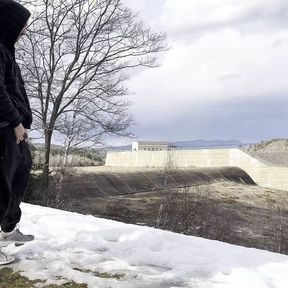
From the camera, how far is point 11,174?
3129 millimetres

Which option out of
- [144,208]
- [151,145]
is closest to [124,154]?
[151,145]

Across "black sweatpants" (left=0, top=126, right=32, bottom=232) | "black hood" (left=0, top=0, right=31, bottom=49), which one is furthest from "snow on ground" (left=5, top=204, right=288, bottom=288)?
"black hood" (left=0, top=0, right=31, bottom=49)

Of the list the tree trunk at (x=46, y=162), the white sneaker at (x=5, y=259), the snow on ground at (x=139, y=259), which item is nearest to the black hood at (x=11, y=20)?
the white sneaker at (x=5, y=259)

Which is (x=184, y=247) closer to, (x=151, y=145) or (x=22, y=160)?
(x=22, y=160)

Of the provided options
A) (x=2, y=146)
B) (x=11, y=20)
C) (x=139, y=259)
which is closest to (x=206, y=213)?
(x=139, y=259)

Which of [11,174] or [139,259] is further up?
[11,174]

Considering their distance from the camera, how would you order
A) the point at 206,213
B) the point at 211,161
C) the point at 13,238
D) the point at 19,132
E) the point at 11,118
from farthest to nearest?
the point at 211,161
the point at 206,213
the point at 13,238
the point at 19,132
the point at 11,118

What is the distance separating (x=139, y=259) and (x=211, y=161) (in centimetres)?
2964

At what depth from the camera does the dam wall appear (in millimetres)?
29231

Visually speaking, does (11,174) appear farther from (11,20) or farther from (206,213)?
(206,213)

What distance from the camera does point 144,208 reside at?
16.4 meters

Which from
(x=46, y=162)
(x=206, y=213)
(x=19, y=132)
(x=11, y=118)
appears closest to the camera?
(x=11, y=118)

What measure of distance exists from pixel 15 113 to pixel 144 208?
13649 mm

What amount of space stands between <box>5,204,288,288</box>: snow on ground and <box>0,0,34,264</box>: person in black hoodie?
0.56 m
